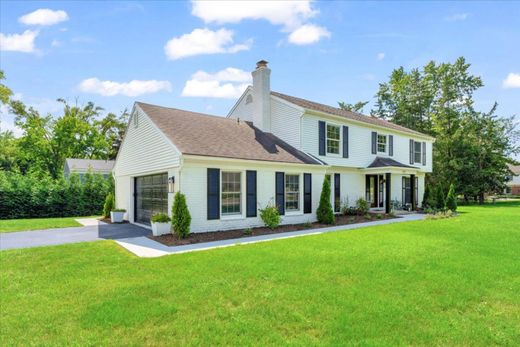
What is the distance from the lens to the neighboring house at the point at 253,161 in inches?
436

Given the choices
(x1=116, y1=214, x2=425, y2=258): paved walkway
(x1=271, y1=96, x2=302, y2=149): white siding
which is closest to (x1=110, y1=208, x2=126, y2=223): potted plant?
(x1=116, y1=214, x2=425, y2=258): paved walkway

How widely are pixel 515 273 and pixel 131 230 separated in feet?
39.4

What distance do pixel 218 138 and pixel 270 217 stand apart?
155 inches

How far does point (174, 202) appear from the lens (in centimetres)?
1027

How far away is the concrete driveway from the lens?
9695mm

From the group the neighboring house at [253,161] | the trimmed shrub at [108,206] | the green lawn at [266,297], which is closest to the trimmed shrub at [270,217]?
the neighboring house at [253,161]

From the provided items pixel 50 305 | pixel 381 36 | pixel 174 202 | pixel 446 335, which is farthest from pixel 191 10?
pixel 446 335

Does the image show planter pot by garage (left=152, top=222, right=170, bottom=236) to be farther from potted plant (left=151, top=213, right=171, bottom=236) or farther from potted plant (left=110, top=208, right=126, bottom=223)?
potted plant (left=110, top=208, right=126, bottom=223)

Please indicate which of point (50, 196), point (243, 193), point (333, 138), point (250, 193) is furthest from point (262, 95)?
point (50, 196)

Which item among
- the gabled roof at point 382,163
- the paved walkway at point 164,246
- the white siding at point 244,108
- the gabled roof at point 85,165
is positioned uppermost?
the white siding at point 244,108

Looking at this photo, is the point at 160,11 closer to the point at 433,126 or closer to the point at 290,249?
the point at 290,249

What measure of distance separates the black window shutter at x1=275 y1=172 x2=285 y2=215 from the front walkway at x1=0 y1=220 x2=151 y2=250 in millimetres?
5288

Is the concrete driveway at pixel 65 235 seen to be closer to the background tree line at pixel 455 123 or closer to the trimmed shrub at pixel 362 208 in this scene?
the trimmed shrub at pixel 362 208

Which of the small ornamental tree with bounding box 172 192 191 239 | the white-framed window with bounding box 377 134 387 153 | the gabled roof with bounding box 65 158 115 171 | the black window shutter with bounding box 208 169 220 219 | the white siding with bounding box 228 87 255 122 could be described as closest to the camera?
the small ornamental tree with bounding box 172 192 191 239
